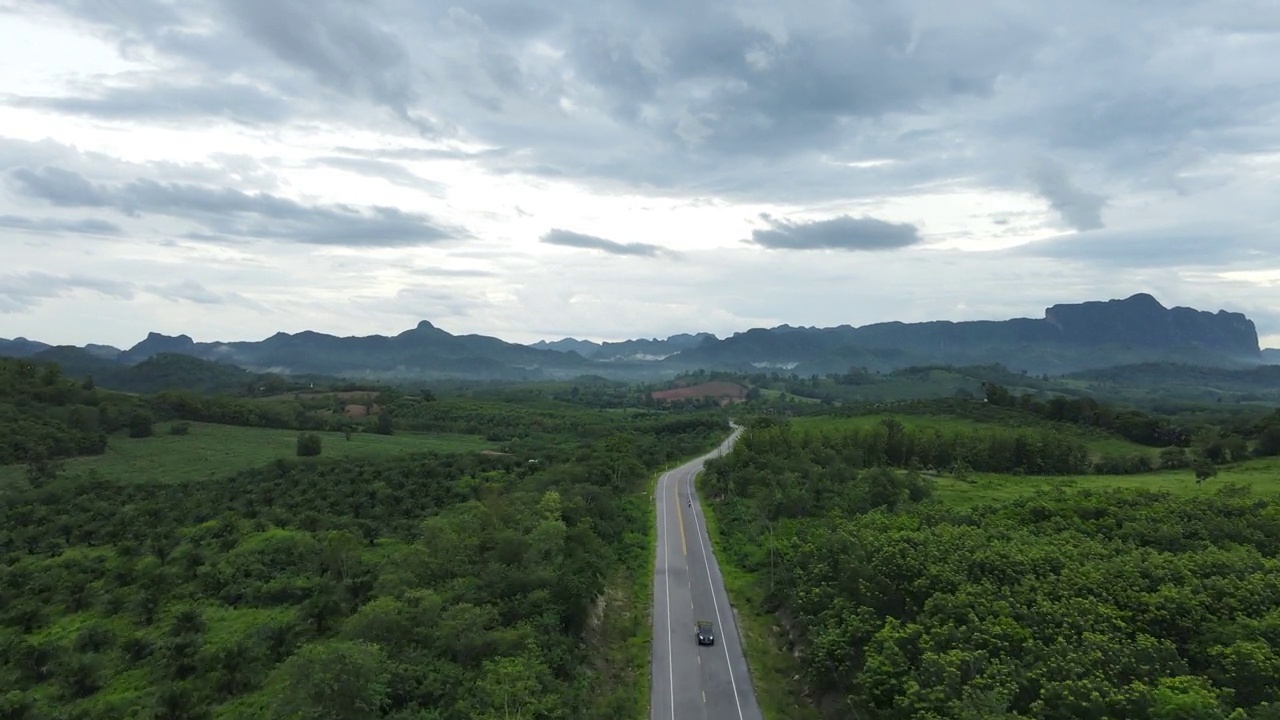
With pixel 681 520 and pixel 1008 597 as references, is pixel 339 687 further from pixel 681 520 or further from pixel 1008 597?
pixel 681 520

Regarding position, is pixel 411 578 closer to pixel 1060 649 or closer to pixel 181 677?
pixel 181 677

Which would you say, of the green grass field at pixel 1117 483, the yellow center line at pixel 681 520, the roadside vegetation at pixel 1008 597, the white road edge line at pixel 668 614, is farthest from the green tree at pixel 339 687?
the green grass field at pixel 1117 483

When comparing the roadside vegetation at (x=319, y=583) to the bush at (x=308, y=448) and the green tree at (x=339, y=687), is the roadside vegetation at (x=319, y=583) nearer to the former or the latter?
the green tree at (x=339, y=687)

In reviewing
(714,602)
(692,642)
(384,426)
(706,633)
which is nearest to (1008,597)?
(706,633)

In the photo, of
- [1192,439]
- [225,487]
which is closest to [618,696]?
[225,487]

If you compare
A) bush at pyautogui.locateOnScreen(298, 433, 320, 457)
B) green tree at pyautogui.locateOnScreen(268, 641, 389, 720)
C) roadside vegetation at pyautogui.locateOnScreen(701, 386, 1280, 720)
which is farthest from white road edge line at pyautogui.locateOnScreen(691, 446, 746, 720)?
bush at pyautogui.locateOnScreen(298, 433, 320, 457)

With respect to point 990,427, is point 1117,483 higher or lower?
lower
